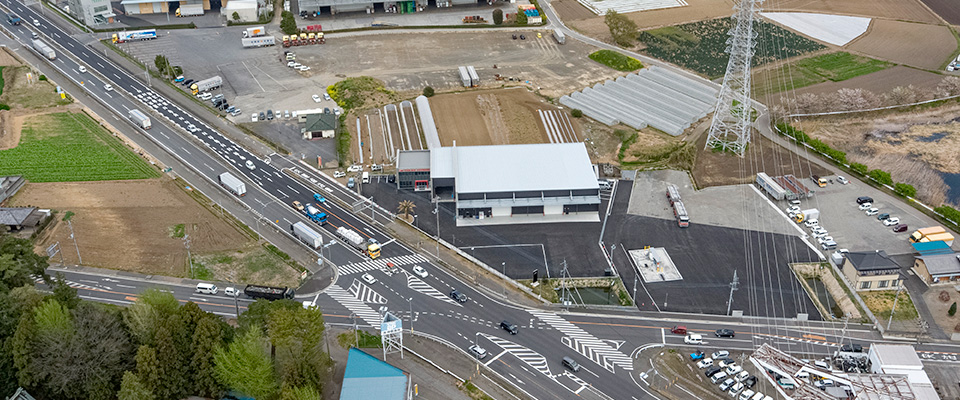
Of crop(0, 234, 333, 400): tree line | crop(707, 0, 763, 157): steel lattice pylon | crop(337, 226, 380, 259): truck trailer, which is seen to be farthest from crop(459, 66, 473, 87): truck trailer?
crop(0, 234, 333, 400): tree line

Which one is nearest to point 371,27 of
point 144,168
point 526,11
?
point 526,11

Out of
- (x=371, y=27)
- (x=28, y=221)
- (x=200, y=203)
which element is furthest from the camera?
(x=371, y=27)

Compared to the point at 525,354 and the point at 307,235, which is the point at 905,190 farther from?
the point at 307,235

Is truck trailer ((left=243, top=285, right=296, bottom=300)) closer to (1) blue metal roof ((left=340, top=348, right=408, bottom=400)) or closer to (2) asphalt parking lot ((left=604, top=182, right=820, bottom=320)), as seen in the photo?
(1) blue metal roof ((left=340, top=348, right=408, bottom=400))

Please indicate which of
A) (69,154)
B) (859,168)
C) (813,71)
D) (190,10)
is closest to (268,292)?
(69,154)

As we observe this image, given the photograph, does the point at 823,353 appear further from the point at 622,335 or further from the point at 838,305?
the point at 622,335

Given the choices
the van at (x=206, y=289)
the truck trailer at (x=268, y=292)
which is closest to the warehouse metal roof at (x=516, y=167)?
the truck trailer at (x=268, y=292)
